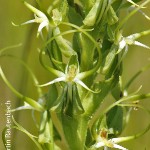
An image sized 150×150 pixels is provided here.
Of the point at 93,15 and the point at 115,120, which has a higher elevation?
the point at 93,15

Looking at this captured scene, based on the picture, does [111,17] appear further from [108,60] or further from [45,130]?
[45,130]

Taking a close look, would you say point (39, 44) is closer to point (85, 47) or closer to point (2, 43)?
point (2, 43)


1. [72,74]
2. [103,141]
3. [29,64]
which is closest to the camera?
[72,74]

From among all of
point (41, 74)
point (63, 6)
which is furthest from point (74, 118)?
point (41, 74)

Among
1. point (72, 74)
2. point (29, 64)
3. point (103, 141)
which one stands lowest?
point (103, 141)

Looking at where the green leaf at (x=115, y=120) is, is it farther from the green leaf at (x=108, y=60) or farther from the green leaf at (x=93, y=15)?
the green leaf at (x=93, y=15)

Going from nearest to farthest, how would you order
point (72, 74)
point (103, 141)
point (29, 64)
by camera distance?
point (72, 74), point (103, 141), point (29, 64)

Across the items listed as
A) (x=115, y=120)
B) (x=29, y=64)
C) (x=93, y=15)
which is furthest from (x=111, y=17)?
(x=29, y=64)

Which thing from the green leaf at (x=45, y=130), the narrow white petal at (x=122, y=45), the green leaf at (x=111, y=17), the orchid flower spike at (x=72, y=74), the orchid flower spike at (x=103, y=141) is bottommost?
the orchid flower spike at (x=103, y=141)

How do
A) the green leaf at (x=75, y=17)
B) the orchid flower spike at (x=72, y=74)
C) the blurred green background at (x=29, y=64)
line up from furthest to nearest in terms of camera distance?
the blurred green background at (x=29, y=64) → the green leaf at (x=75, y=17) → the orchid flower spike at (x=72, y=74)

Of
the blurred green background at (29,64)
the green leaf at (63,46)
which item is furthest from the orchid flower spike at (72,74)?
the blurred green background at (29,64)
